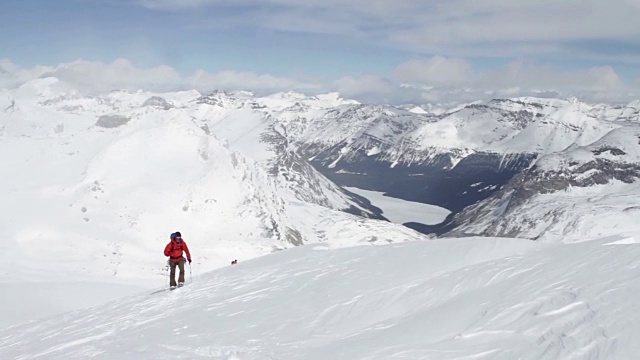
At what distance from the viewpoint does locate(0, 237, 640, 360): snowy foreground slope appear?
1188 cm

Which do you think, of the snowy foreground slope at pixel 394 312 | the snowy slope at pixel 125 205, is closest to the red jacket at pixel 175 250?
the snowy foreground slope at pixel 394 312

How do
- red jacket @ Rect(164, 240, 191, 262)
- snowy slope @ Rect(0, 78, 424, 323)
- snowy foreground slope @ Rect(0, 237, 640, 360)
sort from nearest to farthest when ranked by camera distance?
snowy foreground slope @ Rect(0, 237, 640, 360)
red jacket @ Rect(164, 240, 191, 262)
snowy slope @ Rect(0, 78, 424, 323)

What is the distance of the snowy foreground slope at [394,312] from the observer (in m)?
11.9

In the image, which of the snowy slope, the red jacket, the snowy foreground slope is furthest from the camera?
the snowy slope

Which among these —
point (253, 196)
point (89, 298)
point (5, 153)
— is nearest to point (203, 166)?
point (253, 196)

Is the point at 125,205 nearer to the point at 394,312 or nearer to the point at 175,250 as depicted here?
the point at 175,250

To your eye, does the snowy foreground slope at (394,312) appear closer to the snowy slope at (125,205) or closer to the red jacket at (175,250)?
the red jacket at (175,250)

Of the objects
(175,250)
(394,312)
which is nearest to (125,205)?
(175,250)

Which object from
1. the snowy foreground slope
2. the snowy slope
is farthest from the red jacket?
the snowy slope

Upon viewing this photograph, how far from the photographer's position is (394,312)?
17.2m

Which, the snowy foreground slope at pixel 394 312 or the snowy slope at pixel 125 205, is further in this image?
the snowy slope at pixel 125 205

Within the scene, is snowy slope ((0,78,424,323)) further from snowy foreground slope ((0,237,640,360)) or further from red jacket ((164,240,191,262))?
snowy foreground slope ((0,237,640,360))

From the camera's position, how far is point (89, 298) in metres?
65.7

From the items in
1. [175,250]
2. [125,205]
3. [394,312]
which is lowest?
[394,312]
